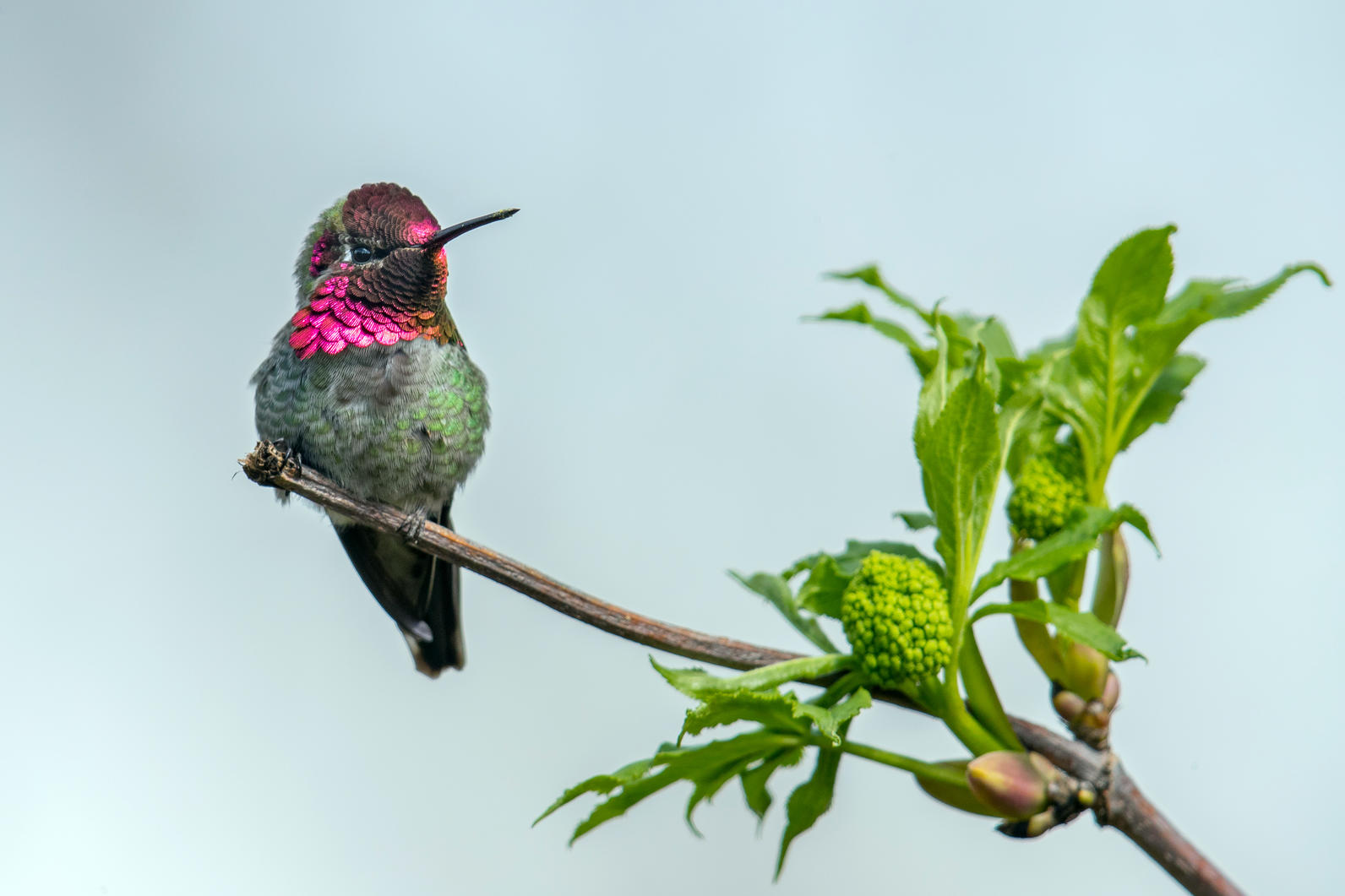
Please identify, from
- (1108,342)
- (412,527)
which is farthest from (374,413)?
(1108,342)

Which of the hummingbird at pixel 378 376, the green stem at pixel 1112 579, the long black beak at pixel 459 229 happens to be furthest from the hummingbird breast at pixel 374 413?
the green stem at pixel 1112 579

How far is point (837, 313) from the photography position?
850 mm

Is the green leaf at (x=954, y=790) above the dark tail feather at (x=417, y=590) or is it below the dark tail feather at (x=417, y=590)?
below

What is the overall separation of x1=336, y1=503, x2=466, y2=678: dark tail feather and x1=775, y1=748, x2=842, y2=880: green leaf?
1.47 feet

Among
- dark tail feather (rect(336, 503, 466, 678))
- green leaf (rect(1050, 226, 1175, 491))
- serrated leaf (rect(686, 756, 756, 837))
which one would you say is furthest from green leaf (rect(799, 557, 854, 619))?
dark tail feather (rect(336, 503, 466, 678))

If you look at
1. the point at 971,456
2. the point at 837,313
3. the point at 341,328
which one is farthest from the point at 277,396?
the point at 971,456

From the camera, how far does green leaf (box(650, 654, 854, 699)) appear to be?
63cm

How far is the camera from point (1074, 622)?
2.26 feet

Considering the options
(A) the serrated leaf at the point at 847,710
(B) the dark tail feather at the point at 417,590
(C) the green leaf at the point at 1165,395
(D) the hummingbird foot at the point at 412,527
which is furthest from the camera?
(B) the dark tail feather at the point at 417,590

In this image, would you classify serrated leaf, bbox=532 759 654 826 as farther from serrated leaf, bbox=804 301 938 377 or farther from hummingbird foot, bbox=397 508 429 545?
serrated leaf, bbox=804 301 938 377

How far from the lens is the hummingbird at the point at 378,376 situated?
85 centimetres

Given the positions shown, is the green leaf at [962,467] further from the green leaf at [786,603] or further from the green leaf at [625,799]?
the green leaf at [625,799]

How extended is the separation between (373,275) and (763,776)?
0.50m

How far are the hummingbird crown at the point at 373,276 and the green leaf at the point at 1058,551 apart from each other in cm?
48
